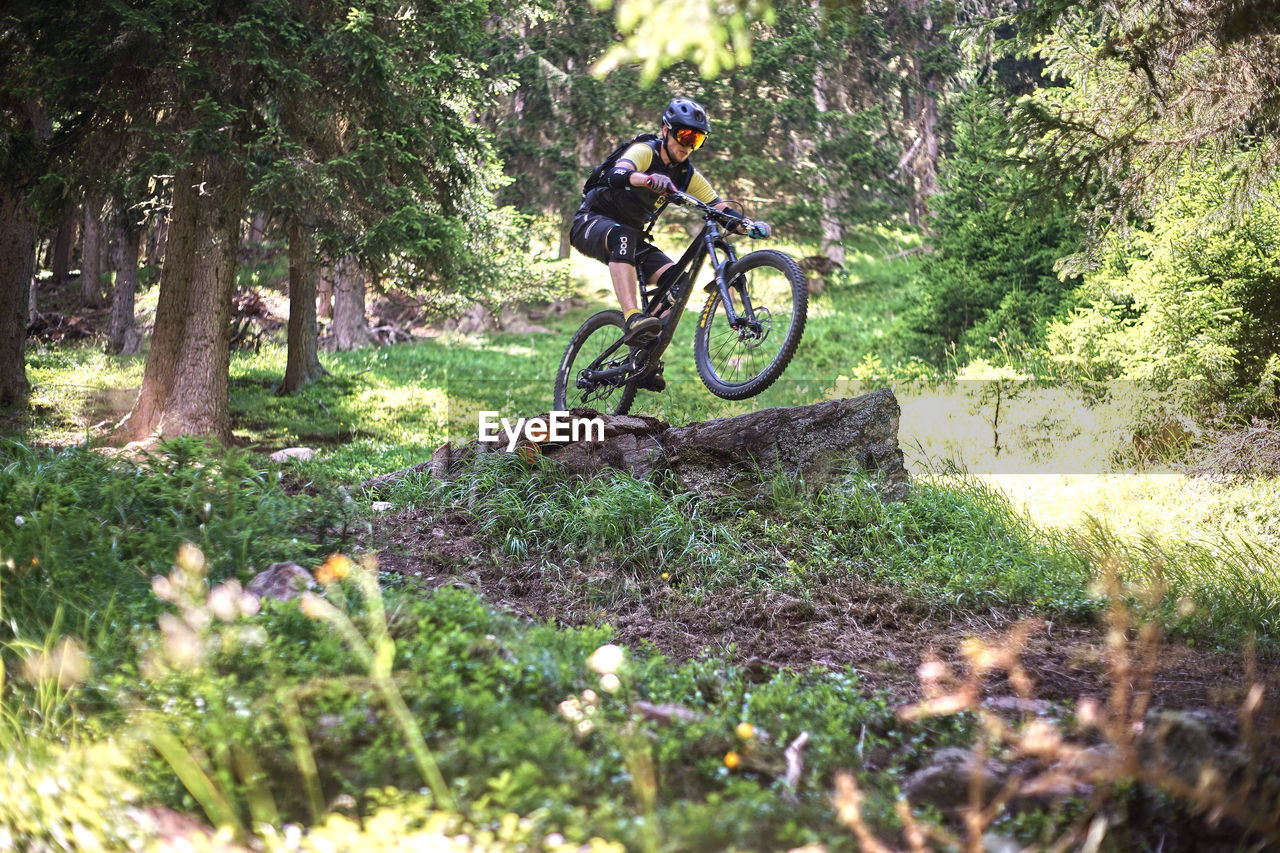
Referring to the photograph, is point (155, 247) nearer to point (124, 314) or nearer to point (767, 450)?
point (124, 314)

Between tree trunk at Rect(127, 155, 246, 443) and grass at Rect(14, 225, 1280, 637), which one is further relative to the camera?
tree trunk at Rect(127, 155, 246, 443)

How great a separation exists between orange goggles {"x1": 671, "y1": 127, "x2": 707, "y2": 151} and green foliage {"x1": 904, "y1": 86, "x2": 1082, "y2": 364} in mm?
7071

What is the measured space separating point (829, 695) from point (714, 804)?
1180 millimetres

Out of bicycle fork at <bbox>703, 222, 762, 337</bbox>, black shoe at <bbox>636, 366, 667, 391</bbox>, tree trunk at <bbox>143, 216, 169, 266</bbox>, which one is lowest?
black shoe at <bbox>636, 366, 667, 391</bbox>

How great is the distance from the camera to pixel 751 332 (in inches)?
221

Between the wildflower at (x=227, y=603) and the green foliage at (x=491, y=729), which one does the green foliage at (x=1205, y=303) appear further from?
the wildflower at (x=227, y=603)

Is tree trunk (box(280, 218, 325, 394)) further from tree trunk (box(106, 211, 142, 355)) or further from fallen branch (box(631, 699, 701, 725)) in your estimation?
fallen branch (box(631, 699, 701, 725))

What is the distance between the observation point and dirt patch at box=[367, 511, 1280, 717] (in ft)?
14.2

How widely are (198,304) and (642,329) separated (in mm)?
5251

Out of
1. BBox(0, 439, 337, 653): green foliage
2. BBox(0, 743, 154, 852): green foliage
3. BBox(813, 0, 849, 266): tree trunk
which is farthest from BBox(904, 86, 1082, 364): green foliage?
BBox(0, 743, 154, 852): green foliage

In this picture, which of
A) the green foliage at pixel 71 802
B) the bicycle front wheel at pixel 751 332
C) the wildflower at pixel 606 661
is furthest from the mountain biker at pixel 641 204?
the green foliage at pixel 71 802

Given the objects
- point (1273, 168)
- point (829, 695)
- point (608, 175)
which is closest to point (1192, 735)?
point (829, 695)

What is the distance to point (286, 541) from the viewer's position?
4664 mm

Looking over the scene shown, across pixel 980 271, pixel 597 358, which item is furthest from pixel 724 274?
pixel 980 271
